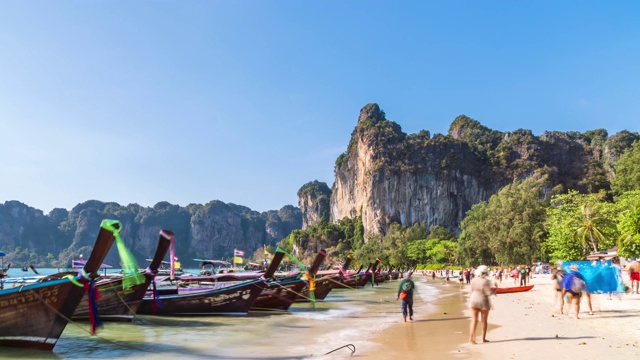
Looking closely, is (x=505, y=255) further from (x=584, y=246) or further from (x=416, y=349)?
(x=416, y=349)

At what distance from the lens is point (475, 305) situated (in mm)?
9406

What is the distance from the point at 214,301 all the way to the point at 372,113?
144301 millimetres

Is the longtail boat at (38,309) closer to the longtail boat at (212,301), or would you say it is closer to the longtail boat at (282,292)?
the longtail boat at (212,301)

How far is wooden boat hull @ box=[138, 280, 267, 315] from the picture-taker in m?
18.1

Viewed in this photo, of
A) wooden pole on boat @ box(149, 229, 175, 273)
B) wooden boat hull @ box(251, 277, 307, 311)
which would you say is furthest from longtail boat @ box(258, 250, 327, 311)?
wooden pole on boat @ box(149, 229, 175, 273)

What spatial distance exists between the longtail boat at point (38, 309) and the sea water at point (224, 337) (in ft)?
1.06

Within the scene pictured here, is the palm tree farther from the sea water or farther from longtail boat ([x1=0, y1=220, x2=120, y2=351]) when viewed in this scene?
longtail boat ([x1=0, y1=220, x2=120, y2=351])

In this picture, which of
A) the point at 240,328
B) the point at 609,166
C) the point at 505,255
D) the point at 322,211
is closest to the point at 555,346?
the point at 240,328

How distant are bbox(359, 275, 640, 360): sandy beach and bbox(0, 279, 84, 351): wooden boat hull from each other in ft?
24.1

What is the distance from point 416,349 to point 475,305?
6.19 feet

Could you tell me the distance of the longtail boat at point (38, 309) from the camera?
10.9 meters

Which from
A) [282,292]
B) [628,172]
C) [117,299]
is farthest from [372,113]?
[117,299]

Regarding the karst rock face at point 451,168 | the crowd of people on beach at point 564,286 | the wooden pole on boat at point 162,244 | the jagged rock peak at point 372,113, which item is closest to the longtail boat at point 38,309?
the wooden pole on boat at point 162,244

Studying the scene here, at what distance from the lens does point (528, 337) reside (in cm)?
1078
